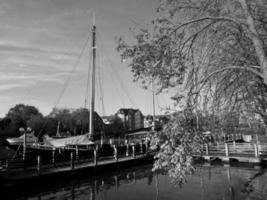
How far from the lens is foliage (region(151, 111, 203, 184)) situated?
4395mm

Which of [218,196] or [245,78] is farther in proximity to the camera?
[218,196]

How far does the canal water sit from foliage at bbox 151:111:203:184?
8848mm

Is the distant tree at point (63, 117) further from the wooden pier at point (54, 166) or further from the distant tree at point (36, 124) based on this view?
the wooden pier at point (54, 166)

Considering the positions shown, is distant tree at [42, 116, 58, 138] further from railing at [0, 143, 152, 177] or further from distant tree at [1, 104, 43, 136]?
railing at [0, 143, 152, 177]

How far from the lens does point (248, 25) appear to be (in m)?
5.81

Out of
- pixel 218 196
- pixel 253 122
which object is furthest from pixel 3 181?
pixel 253 122

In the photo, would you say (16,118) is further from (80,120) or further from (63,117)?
(80,120)

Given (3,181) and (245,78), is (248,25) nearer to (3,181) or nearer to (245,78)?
(245,78)

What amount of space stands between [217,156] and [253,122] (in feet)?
60.3

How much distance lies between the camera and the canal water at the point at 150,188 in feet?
42.1

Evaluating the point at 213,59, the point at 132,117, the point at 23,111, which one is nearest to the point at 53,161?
the point at 213,59

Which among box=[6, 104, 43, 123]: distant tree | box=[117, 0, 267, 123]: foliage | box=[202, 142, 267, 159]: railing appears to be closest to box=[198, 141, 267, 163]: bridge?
box=[202, 142, 267, 159]: railing

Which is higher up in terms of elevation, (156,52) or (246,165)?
(156,52)

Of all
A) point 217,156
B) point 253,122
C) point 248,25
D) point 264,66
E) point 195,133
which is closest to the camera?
point 195,133
